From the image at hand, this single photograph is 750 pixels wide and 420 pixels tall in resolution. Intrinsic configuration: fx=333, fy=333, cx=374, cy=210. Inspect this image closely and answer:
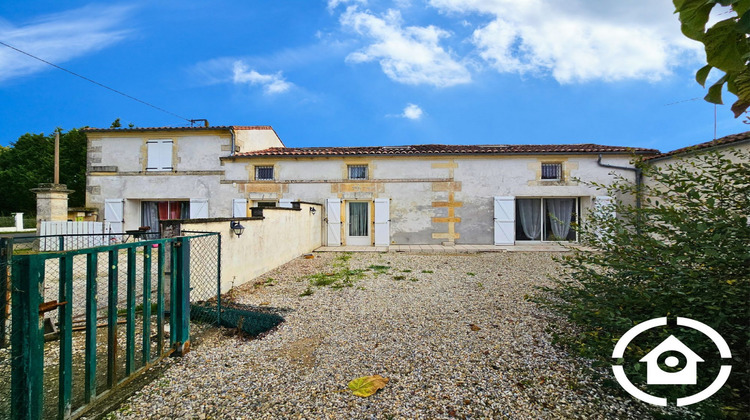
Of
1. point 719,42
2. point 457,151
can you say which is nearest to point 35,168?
point 457,151

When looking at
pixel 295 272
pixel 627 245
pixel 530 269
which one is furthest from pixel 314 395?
pixel 530 269

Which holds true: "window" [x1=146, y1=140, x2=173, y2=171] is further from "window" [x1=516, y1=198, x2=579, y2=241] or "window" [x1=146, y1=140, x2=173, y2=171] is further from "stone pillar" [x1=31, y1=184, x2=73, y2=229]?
"window" [x1=516, y1=198, x2=579, y2=241]

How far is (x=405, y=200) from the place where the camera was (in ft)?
37.8

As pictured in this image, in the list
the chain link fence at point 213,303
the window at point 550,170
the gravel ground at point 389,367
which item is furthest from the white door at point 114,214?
the window at point 550,170

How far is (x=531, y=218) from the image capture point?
11.7m

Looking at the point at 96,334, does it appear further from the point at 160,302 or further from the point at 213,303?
the point at 213,303

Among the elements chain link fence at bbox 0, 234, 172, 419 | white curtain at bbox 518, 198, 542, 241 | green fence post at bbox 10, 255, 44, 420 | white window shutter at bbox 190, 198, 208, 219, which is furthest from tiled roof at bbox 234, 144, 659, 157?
green fence post at bbox 10, 255, 44, 420

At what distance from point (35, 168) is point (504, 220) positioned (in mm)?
33798

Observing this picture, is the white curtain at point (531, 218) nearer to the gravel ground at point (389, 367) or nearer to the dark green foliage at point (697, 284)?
the gravel ground at point (389, 367)

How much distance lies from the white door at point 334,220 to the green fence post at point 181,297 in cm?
854

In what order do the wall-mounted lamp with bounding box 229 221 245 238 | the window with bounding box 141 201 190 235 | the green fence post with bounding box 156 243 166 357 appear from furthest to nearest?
the window with bounding box 141 201 190 235, the wall-mounted lamp with bounding box 229 221 245 238, the green fence post with bounding box 156 243 166 357

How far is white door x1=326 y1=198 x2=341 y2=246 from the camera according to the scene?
11.5 meters

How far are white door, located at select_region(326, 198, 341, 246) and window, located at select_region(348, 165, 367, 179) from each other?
3.51 ft

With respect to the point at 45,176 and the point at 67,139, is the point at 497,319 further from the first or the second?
the point at 45,176
